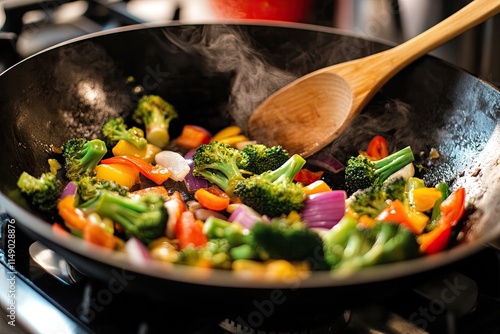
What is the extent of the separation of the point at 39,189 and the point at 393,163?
0.91m

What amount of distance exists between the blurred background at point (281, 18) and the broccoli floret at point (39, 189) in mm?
754

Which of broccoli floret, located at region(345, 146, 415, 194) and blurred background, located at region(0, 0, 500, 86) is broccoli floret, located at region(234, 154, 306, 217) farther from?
blurred background, located at region(0, 0, 500, 86)

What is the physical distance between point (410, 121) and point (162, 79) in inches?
30.6

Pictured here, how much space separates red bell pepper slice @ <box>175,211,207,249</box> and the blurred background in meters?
0.98

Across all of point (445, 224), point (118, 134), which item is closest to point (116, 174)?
point (118, 134)

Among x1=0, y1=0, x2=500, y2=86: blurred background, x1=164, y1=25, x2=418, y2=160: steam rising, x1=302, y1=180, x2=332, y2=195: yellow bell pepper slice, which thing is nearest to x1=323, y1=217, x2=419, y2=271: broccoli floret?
x1=302, y1=180, x2=332, y2=195: yellow bell pepper slice

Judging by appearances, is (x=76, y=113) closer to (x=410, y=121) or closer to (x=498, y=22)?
(x=410, y=121)

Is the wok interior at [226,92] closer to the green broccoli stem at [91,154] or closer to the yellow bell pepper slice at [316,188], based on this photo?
the green broccoli stem at [91,154]

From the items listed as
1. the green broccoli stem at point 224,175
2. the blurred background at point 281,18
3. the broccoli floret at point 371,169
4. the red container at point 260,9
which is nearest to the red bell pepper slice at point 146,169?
the green broccoli stem at point 224,175

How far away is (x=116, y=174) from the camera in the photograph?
1570mm

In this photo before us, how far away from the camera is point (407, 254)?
1.13 m

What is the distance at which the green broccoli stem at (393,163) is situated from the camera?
163 centimetres

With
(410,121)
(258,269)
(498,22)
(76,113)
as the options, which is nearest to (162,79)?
(76,113)

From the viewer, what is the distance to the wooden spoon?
1.62 metres
